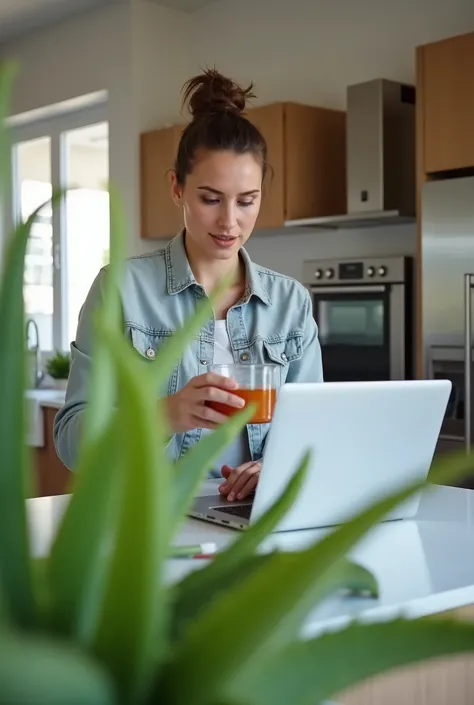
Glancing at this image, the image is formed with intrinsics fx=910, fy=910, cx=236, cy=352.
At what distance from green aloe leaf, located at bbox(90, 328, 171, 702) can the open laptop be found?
81cm

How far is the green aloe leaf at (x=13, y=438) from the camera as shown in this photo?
1.10 ft

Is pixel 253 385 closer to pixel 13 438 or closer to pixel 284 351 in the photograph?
pixel 284 351

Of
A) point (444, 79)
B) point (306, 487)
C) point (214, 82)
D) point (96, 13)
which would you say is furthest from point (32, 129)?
point (306, 487)

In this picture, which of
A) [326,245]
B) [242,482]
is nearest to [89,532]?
Answer: [242,482]

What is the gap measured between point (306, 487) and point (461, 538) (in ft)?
0.77

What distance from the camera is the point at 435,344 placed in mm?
3115

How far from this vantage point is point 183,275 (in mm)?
1893

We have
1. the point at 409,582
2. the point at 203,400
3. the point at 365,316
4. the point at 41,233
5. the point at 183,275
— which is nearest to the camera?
the point at 409,582

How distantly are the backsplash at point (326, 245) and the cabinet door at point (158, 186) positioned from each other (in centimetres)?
42

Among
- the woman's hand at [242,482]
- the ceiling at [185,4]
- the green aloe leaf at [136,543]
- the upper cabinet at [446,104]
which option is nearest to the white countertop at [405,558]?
the woman's hand at [242,482]

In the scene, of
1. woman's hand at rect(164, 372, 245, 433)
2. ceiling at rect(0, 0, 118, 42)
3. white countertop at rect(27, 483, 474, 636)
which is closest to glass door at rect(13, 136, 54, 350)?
ceiling at rect(0, 0, 118, 42)

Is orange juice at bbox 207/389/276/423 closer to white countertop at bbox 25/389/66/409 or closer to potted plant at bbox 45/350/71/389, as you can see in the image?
white countertop at bbox 25/389/66/409

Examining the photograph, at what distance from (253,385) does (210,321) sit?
599 millimetres

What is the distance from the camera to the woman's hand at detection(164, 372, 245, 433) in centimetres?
130
